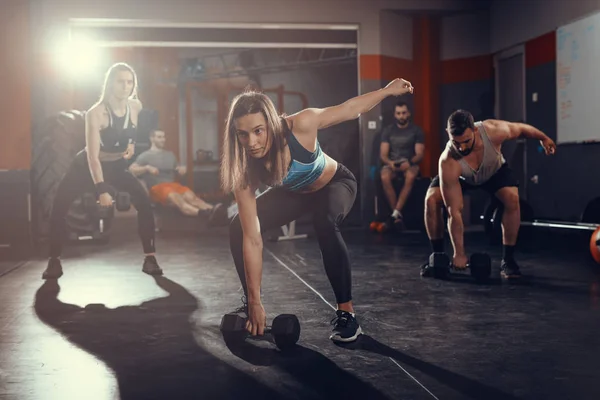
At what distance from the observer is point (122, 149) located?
4.44 metres

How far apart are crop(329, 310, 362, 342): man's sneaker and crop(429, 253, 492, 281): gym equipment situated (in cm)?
160

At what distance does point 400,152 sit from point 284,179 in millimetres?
4945

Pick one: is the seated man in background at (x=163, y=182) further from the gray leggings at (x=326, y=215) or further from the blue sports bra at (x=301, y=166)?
the blue sports bra at (x=301, y=166)

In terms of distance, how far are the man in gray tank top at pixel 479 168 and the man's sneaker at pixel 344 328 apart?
61.0 inches

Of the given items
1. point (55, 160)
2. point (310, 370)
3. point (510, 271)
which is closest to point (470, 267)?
point (510, 271)

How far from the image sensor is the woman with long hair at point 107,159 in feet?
13.7

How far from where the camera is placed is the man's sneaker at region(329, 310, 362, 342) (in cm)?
274

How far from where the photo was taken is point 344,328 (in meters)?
2.75

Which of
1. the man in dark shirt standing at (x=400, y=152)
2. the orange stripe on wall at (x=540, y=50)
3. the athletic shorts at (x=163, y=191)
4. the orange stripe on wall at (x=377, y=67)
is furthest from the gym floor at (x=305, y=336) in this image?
the orange stripe on wall at (x=377, y=67)

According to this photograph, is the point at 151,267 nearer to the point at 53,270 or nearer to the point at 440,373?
the point at 53,270

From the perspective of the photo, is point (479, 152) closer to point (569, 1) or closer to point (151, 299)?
point (151, 299)

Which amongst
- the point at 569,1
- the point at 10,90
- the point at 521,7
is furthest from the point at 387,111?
the point at 10,90

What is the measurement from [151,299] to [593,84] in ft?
13.8

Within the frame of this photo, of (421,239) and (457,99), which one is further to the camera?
(457,99)
